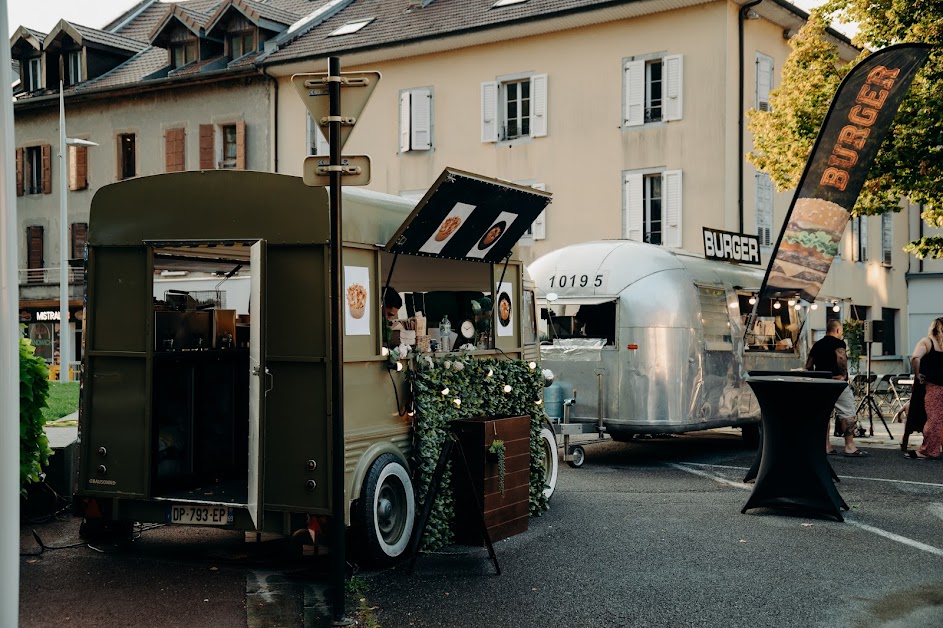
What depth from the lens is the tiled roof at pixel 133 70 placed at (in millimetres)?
33656

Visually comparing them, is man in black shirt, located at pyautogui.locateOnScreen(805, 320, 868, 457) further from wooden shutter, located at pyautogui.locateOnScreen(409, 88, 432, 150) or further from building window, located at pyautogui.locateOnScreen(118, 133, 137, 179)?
building window, located at pyautogui.locateOnScreen(118, 133, 137, 179)

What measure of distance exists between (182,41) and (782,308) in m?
22.3

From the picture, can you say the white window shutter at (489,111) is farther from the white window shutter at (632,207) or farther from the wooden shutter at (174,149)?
the wooden shutter at (174,149)

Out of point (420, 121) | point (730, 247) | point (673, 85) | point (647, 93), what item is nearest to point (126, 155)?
point (420, 121)

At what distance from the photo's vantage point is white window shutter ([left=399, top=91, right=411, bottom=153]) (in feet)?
91.4

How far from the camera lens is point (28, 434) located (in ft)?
28.7

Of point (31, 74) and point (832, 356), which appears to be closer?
point (832, 356)

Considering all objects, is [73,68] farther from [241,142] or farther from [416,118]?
[416,118]

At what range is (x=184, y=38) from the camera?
1291 inches

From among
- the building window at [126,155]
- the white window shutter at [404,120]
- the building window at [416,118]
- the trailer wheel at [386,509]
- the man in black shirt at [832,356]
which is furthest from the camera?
the building window at [126,155]

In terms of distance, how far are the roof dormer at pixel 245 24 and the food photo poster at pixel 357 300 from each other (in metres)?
24.8

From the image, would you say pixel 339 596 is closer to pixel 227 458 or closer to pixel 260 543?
pixel 260 543

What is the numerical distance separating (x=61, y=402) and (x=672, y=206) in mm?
13684

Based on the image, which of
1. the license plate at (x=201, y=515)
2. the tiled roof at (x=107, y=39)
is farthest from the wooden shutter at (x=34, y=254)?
the license plate at (x=201, y=515)
